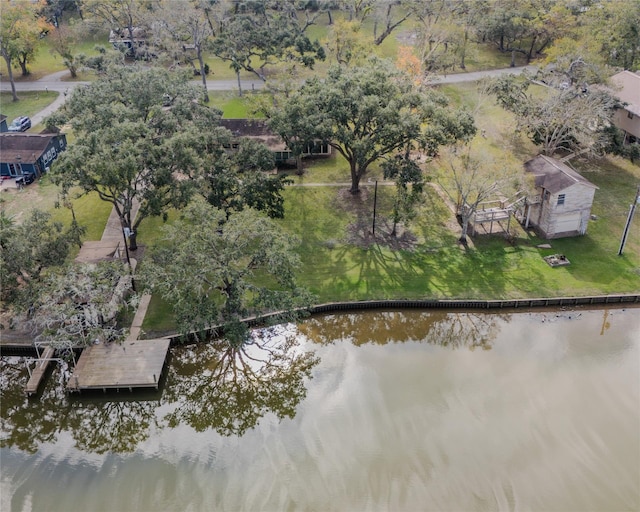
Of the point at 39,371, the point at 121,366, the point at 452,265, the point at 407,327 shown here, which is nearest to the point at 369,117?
the point at 452,265

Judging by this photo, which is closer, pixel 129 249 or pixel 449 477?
pixel 449 477

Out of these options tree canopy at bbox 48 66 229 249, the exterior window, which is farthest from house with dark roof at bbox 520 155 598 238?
the exterior window

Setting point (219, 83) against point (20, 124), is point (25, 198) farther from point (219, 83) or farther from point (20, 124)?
point (219, 83)

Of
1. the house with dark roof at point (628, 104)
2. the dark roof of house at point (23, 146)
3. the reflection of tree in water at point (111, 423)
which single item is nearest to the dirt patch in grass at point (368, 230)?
the reflection of tree in water at point (111, 423)

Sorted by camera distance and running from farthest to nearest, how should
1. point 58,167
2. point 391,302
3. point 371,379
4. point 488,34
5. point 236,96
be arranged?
point 488,34 < point 236,96 < point 391,302 < point 58,167 < point 371,379

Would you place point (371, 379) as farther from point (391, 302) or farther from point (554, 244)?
point (554, 244)

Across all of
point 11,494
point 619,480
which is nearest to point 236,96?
point 11,494
